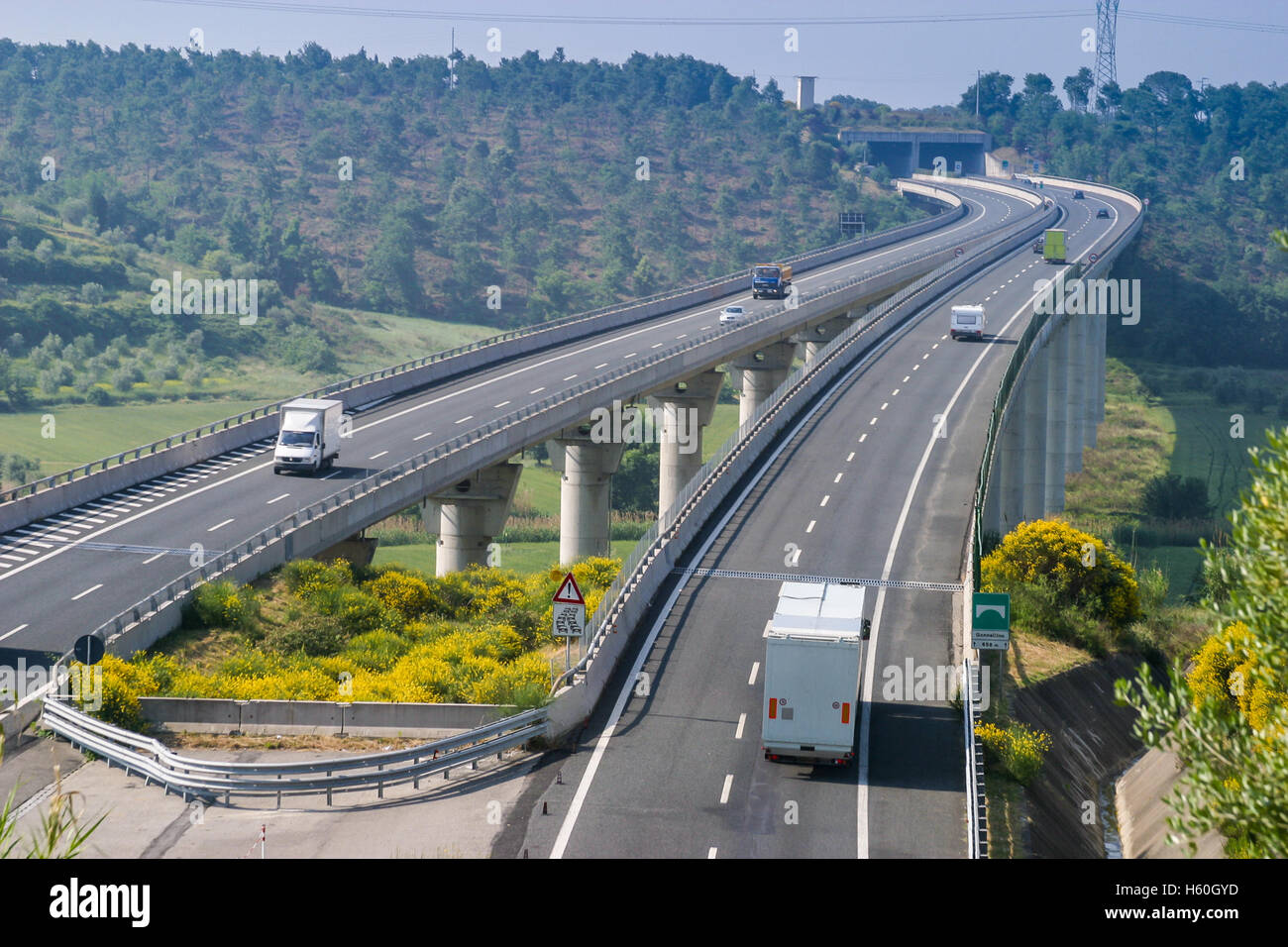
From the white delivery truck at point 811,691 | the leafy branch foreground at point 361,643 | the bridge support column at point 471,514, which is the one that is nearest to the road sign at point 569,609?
the leafy branch foreground at point 361,643

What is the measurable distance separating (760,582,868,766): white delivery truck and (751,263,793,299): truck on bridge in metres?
72.1

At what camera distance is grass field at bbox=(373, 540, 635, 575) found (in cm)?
8319

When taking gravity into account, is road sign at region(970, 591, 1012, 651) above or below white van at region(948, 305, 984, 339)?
below

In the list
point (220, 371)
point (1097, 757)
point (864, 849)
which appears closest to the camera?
point (864, 849)

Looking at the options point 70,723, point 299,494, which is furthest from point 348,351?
point 70,723

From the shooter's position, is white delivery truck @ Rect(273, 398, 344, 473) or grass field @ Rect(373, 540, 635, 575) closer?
white delivery truck @ Rect(273, 398, 344, 473)

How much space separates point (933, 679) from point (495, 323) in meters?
132

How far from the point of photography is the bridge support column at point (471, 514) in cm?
5353

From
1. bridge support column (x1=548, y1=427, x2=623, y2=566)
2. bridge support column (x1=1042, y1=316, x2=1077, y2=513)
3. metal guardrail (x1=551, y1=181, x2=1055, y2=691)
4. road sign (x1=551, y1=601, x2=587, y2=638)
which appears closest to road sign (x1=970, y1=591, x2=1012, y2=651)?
metal guardrail (x1=551, y1=181, x2=1055, y2=691)

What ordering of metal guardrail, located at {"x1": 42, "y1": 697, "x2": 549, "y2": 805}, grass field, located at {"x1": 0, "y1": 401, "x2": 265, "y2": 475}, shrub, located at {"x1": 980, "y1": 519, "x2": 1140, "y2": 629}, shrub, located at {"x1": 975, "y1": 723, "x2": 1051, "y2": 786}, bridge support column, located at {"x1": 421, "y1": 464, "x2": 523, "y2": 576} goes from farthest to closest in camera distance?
1. grass field, located at {"x1": 0, "y1": 401, "x2": 265, "y2": 475}
2. bridge support column, located at {"x1": 421, "y1": 464, "x2": 523, "y2": 576}
3. shrub, located at {"x1": 980, "y1": 519, "x2": 1140, "y2": 629}
4. shrub, located at {"x1": 975, "y1": 723, "x2": 1051, "y2": 786}
5. metal guardrail, located at {"x1": 42, "y1": 697, "x2": 549, "y2": 805}

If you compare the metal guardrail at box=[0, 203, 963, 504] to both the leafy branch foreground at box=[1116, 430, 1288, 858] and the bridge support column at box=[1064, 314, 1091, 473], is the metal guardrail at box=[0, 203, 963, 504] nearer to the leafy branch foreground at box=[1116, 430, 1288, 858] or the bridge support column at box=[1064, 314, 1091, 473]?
the bridge support column at box=[1064, 314, 1091, 473]

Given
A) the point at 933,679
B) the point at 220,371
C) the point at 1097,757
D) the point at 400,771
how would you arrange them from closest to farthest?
the point at 400,771, the point at 933,679, the point at 1097,757, the point at 220,371

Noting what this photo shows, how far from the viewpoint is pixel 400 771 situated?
79.2 feet

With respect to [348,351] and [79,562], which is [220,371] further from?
[79,562]
